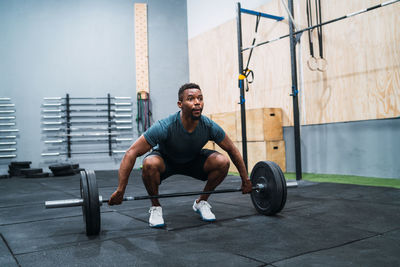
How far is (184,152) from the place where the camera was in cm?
213

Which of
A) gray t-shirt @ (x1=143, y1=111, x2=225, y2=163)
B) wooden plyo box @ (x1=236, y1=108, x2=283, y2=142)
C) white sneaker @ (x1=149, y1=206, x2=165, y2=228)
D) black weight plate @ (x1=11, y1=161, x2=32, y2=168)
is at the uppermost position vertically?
wooden plyo box @ (x1=236, y1=108, x2=283, y2=142)

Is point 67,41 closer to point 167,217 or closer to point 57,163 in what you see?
point 57,163

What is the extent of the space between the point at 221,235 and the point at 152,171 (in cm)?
56

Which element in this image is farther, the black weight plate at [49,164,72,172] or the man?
the black weight plate at [49,164,72,172]

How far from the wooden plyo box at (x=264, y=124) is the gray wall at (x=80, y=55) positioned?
7.69 feet

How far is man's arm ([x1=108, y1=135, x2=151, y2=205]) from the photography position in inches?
70.2

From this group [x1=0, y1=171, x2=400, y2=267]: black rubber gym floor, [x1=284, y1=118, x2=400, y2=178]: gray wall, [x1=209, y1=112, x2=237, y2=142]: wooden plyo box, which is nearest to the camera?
[x1=0, y1=171, x2=400, y2=267]: black rubber gym floor

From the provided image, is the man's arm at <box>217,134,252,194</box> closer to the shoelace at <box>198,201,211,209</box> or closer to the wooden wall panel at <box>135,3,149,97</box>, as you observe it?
the shoelace at <box>198,201,211,209</box>

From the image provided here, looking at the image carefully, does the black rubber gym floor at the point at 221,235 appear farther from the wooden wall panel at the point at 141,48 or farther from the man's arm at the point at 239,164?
the wooden wall panel at the point at 141,48

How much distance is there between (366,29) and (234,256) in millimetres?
3380

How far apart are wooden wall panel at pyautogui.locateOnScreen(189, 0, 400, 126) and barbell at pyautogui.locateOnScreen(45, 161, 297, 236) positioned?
2171 mm

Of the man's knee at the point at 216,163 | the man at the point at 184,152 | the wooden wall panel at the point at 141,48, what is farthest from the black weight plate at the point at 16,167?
the man's knee at the point at 216,163

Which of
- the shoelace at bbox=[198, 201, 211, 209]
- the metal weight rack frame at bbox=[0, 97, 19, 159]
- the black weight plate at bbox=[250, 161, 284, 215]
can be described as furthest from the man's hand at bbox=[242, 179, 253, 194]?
the metal weight rack frame at bbox=[0, 97, 19, 159]

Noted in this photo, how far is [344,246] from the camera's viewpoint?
60.4 inches
